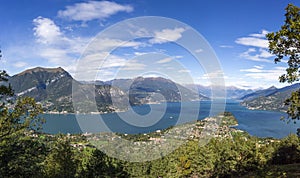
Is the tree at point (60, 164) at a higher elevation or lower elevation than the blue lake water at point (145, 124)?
higher

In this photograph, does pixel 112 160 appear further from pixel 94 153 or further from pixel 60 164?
pixel 60 164

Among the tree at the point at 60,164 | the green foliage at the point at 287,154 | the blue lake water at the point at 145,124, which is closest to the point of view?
the tree at the point at 60,164

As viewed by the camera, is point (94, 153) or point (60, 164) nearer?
point (60, 164)

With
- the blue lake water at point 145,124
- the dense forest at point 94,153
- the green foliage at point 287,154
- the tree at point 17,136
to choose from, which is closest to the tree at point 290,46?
the dense forest at point 94,153

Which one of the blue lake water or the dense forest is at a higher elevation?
the dense forest

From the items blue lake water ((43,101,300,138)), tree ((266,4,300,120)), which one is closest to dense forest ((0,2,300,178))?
tree ((266,4,300,120))

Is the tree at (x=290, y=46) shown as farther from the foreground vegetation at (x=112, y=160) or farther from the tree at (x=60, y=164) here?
the tree at (x=60, y=164)

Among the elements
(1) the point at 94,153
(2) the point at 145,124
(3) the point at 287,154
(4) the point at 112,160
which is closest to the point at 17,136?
(1) the point at 94,153

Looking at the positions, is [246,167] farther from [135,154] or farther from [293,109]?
[135,154]

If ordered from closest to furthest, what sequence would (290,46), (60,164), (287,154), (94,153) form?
(290,46), (60,164), (94,153), (287,154)

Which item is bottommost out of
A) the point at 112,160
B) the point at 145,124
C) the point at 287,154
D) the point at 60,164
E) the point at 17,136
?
the point at 287,154

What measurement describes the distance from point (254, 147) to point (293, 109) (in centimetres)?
1804

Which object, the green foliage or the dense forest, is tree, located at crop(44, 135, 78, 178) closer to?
the dense forest

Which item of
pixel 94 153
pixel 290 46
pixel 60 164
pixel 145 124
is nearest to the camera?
pixel 290 46
